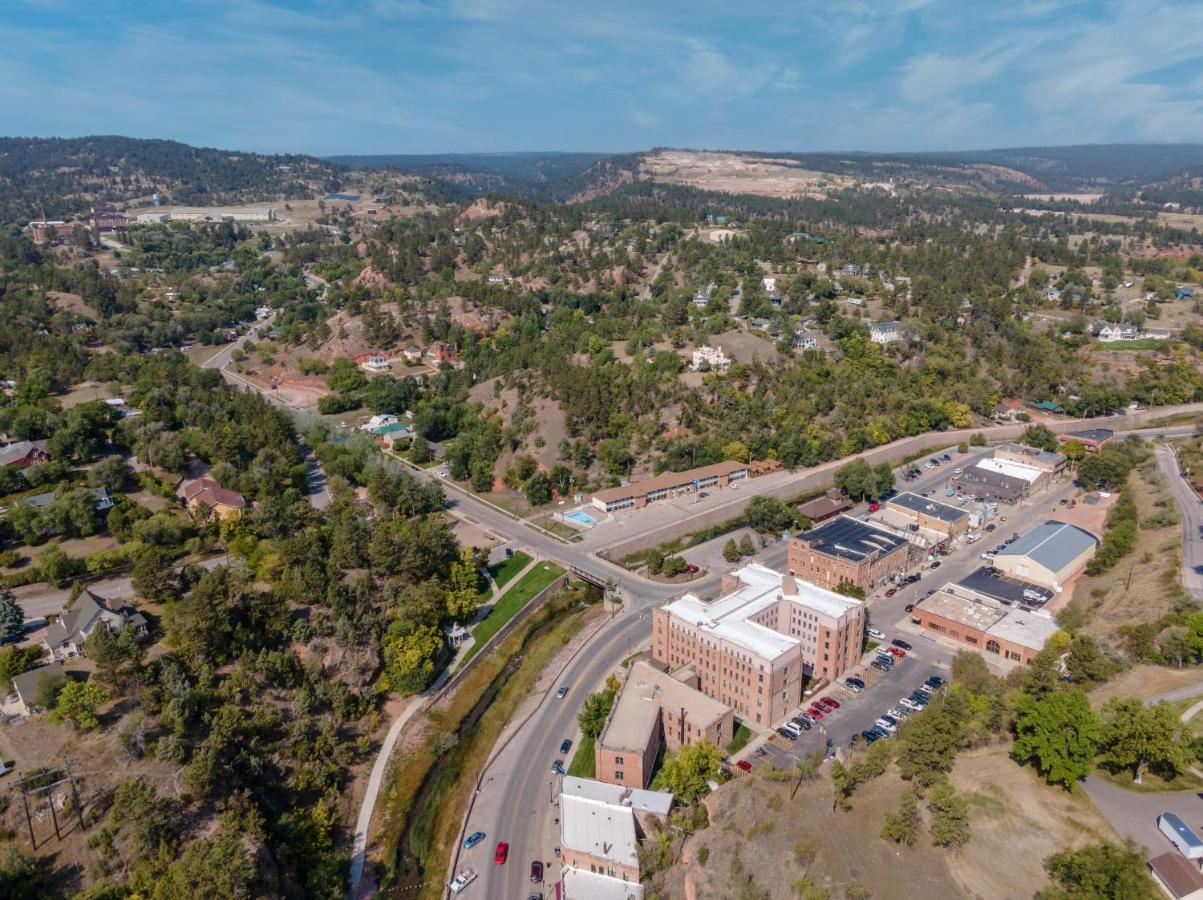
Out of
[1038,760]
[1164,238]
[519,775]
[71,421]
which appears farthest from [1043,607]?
[1164,238]

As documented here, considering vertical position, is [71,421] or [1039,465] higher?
[71,421]

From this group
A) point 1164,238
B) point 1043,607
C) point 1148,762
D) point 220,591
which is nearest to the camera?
point 1148,762

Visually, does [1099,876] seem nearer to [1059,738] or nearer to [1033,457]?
[1059,738]

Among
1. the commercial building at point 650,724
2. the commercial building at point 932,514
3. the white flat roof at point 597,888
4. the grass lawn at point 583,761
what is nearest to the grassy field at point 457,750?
the grass lawn at point 583,761

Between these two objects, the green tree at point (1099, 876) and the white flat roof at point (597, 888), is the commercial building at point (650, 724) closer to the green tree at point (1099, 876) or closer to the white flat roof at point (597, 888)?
the white flat roof at point (597, 888)

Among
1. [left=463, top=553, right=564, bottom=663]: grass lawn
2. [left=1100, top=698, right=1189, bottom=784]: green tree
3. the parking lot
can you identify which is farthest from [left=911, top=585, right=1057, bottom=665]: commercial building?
[left=463, top=553, right=564, bottom=663]: grass lawn

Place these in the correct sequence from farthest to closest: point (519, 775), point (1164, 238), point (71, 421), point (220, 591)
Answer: point (1164, 238), point (71, 421), point (220, 591), point (519, 775)

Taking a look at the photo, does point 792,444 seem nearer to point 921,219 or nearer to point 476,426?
point 476,426
